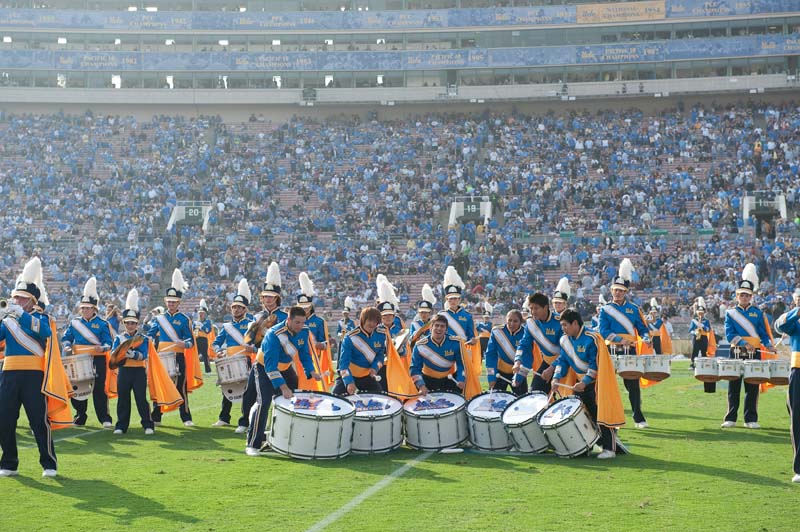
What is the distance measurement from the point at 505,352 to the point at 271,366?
11.3 feet

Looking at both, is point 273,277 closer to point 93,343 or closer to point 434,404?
point 93,343

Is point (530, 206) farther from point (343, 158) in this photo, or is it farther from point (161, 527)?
point (161, 527)

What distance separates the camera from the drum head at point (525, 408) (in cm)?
1139

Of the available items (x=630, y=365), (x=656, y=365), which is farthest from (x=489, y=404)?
(x=656, y=365)

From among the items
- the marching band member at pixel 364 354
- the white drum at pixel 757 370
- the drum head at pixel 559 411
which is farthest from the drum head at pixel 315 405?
the white drum at pixel 757 370

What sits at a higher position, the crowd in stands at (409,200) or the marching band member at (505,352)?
the crowd in stands at (409,200)

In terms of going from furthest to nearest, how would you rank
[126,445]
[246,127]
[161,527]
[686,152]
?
[246,127] < [686,152] < [126,445] < [161,527]

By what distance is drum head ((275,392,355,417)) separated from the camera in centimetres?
1114

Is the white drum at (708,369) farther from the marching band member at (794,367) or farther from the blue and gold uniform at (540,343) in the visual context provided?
the marching band member at (794,367)

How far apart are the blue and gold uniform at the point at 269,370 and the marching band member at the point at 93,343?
361 centimetres

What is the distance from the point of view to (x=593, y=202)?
41625 millimetres

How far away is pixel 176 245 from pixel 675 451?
3066cm

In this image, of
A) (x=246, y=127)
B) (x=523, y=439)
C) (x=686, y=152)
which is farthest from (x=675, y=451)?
(x=246, y=127)

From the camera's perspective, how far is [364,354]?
42.4ft
